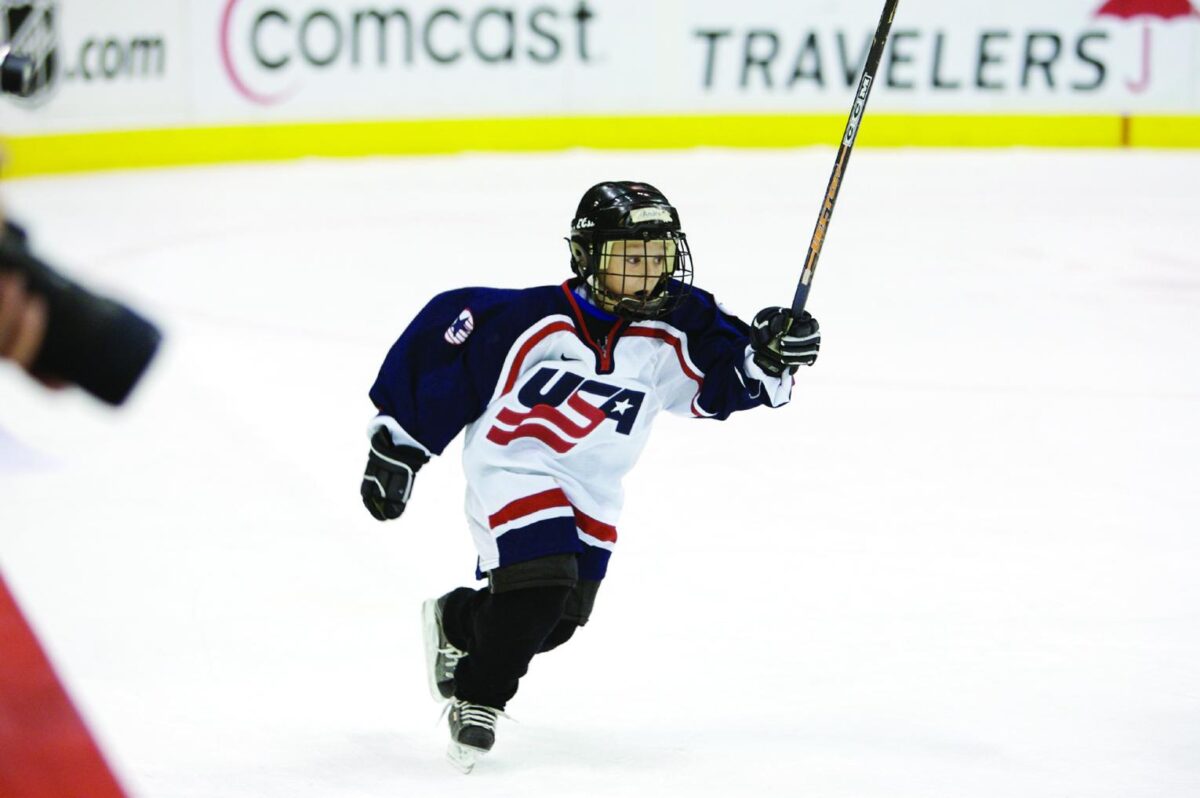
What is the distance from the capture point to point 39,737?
1.22 m

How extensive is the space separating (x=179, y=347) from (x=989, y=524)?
8.53 ft

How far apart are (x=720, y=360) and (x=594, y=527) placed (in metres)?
0.29

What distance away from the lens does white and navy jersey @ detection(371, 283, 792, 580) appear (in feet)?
7.98

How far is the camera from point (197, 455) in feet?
13.8

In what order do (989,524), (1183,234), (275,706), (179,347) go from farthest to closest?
(1183,234) → (179,347) → (989,524) → (275,706)

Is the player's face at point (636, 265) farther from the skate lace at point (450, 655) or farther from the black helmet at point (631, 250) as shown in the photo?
the skate lace at point (450, 655)

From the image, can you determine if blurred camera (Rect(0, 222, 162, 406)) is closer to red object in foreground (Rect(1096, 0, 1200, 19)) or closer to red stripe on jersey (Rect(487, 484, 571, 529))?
red stripe on jersey (Rect(487, 484, 571, 529))

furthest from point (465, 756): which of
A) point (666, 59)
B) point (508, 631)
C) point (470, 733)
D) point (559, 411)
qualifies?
point (666, 59)

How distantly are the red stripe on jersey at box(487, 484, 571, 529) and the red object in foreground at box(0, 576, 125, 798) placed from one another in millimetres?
1176

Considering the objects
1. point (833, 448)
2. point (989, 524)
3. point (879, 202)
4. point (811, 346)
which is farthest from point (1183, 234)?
point (811, 346)

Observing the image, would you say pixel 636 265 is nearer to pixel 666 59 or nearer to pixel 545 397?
pixel 545 397

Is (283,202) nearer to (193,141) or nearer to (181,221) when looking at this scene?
(181,221)

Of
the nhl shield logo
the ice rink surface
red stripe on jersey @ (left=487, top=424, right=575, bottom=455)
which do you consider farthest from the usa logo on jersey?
the nhl shield logo

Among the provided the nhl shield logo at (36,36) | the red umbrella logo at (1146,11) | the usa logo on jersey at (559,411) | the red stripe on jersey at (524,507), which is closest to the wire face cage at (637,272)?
the usa logo on jersey at (559,411)
